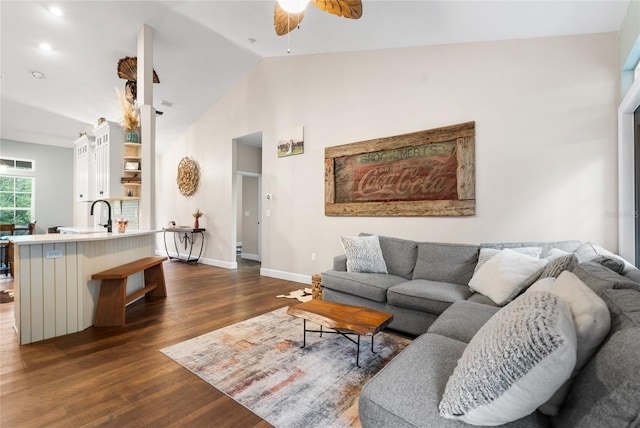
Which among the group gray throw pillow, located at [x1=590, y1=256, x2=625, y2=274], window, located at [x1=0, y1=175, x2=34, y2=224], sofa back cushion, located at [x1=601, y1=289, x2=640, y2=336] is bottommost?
sofa back cushion, located at [x1=601, y1=289, x2=640, y2=336]

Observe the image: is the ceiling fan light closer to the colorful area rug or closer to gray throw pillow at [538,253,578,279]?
gray throw pillow at [538,253,578,279]

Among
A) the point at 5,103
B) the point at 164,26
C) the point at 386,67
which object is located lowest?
the point at 386,67

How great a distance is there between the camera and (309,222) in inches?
177

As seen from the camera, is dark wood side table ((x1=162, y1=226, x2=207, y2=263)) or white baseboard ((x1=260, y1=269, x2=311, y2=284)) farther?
dark wood side table ((x1=162, y1=226, x2=207, y2=263))

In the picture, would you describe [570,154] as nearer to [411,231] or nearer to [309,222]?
[411,231]

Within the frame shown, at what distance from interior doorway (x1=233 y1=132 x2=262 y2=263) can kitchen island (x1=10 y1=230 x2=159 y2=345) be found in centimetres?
330


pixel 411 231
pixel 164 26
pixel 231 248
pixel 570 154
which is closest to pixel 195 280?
pixel 231 248

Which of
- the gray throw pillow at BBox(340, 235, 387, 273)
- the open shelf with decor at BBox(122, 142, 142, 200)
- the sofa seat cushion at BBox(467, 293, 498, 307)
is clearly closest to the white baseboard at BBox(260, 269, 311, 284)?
the gray throw pillow at BBox(340, 235, 387, 273)

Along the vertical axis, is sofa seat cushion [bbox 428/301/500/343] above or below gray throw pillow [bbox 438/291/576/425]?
below

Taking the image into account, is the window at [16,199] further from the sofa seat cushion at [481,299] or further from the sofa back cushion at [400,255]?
the sofa seat cushion at [481,299]

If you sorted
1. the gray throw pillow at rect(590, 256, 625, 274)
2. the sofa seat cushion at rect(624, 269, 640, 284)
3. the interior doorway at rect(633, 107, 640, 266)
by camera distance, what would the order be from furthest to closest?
the interior doorway at rect(633, 107, 640, 266)
the gray throw pillow at rect(590, 256, 625, 274)
the sofa seat cushion at rect(624, 269, 640, 284)

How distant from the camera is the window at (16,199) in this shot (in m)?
7.05

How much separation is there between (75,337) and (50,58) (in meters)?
4.54

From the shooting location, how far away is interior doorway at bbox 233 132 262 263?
5.96 meters
